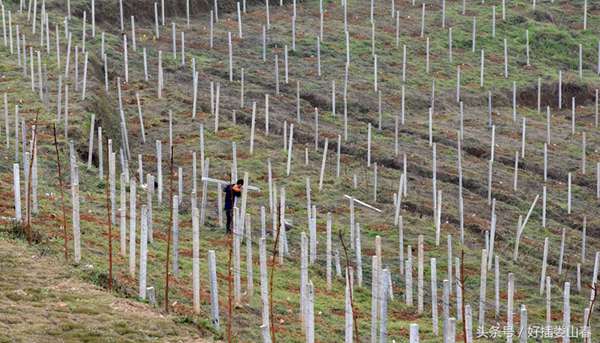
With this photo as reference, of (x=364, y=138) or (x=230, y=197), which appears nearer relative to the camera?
(x=230, y=197)

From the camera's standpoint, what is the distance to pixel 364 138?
3825cm

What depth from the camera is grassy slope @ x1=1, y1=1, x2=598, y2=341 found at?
83.8ft

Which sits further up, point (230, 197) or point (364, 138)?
point (230, 197)

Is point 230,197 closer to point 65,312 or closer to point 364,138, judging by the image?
point 65,312

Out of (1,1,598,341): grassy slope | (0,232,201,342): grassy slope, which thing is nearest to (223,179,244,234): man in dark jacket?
(1,1,598,341): grassy slope

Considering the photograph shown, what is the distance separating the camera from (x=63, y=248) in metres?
22.9

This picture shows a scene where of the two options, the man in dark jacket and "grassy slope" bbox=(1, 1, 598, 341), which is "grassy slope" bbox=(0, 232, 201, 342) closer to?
"grassy slope" bbox=(1, 1, 598, 341)

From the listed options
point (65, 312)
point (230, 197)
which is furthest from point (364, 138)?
point (65, 312)

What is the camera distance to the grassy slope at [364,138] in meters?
25.5

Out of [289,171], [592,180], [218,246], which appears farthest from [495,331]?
[592,180]

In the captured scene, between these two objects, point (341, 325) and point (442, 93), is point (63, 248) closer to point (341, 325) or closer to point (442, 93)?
point (341, 325)

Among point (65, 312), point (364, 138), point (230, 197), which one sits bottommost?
point (364, 138)

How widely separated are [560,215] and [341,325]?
12.8 metres

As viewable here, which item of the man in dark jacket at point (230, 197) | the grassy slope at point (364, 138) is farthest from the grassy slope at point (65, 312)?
the man in dark jacket at point (230, 197)
